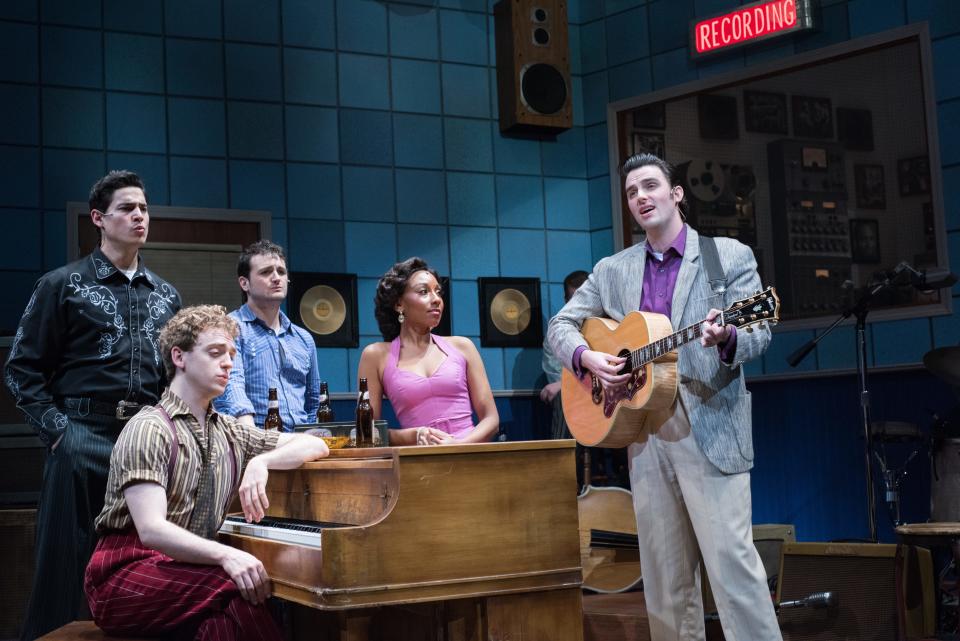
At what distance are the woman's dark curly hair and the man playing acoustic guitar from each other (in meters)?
0.93

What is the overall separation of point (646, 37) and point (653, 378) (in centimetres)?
492

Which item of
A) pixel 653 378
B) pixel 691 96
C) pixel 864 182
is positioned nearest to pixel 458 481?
pixel 653 378

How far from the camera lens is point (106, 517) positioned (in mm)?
2955

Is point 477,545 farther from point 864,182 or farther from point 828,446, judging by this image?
point 864,182

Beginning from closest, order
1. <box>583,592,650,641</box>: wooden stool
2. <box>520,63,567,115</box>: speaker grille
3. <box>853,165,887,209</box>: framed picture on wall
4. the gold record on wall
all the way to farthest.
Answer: <box>583,592,650,641</box>: wooden stool < <box>853,165,887,209</box>: framed picture on wall < the gold record on wall < <box>520,63,567,115</box>: speaker grille

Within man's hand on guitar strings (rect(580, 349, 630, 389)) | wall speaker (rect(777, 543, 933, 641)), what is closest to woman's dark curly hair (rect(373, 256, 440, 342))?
man's hand on guitar strings (rect(580, 349, 630, 389))

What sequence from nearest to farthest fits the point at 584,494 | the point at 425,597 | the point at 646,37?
the point at 425,597
the point at 584,494
the point at 646,37

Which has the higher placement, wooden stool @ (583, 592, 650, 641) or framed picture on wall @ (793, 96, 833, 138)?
framed picture on wall @ (793, 96, 833, 138)

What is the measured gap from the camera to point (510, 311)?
7891 mm

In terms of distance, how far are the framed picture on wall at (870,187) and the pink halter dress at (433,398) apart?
356 cm

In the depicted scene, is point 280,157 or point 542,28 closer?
point 280,157

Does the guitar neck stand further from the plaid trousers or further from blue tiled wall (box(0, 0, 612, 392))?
blue tiled wall (box(0, 0, 612, 392))

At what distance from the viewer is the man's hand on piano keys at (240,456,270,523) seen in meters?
3.10

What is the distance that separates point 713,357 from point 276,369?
1.78 meters
